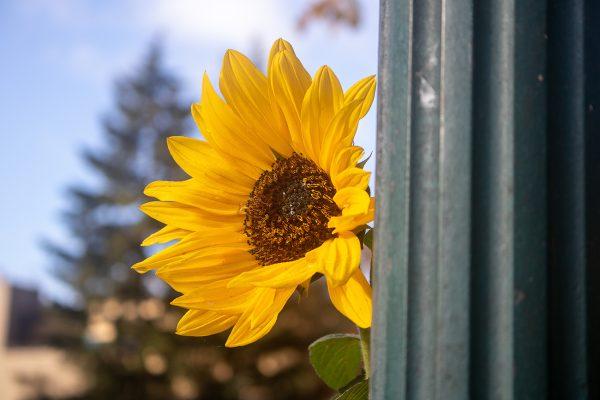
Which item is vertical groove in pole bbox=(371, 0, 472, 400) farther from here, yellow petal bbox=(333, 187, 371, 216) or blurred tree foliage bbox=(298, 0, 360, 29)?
blurred tree foliage bbox=(298, 0, 360, 29)

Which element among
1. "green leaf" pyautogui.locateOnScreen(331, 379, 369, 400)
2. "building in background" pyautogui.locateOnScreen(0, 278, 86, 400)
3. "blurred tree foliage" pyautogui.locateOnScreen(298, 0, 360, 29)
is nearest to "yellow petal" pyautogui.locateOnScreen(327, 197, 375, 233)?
"green leaf" pyautogui.locateOnScreen(331, 379, 369, 400)

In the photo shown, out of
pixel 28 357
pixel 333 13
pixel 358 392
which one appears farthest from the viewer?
pixel 28 357

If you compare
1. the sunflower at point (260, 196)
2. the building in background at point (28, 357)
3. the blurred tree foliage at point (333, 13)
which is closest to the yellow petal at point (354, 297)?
the sunflower at point (260, 196)

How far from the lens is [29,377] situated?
18.0 meters

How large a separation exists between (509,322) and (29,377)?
1913 centimetres

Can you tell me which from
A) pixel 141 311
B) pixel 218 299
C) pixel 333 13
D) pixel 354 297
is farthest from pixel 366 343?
pixel 141 311

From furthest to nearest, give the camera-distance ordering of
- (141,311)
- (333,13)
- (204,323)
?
(141,311), (333,13), (204,323)

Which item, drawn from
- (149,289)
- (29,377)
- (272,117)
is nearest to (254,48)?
(149,289)

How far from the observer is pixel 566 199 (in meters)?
0.41

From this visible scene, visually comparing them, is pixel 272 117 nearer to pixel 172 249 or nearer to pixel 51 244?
pixel 172 249

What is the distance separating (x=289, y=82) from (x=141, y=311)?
14.6 metres

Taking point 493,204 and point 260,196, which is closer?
point 493,204

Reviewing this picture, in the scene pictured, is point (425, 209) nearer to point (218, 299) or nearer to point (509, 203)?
point (509, 203)

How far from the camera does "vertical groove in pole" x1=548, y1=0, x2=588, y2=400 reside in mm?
397
